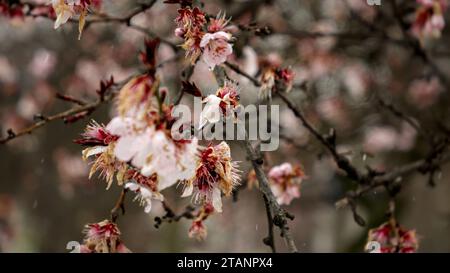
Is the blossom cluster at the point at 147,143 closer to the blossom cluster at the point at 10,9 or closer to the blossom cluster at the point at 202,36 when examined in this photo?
the blossom cluster at the point at 202,36

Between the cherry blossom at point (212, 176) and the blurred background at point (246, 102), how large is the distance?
7.67ft

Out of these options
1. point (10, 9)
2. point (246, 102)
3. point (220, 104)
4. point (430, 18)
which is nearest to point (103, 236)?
point (220, 104)

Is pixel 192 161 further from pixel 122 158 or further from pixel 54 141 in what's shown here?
pixel 54 141

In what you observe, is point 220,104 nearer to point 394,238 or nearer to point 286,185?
point 286,185

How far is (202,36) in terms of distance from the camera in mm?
1770

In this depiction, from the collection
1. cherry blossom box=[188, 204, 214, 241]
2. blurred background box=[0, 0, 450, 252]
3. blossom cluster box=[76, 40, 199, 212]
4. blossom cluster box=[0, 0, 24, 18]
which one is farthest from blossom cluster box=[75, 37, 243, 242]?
blurred background box=[0, 0, 450, 252]

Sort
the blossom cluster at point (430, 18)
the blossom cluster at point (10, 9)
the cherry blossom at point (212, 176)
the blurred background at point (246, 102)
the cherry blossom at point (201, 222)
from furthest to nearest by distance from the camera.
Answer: the blurred background at point (246, 102) → the blossom cluster at point (430, 18) → the blossom cluster at point (10, 9) → the cherry blossom at point (201, 222) → the cherry blossom at point (212, 176)

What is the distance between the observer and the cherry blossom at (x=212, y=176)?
1667 mm

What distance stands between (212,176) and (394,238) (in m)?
1.06

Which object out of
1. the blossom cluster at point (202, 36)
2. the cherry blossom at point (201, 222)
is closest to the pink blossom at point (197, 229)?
the cherry blossom at point (201, 222)

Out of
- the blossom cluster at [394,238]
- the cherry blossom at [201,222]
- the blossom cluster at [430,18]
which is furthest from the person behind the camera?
the blossom cluster at [430,18]
